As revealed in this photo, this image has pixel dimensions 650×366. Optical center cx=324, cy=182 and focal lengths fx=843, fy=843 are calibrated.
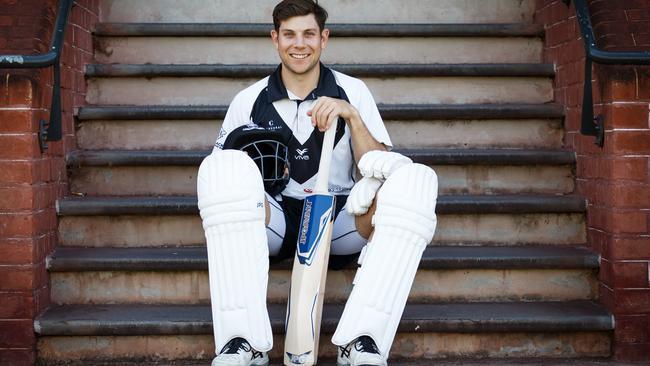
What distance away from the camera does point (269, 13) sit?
4320 mm

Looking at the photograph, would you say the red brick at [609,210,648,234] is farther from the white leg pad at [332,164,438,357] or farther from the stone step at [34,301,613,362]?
the white leg pad at [332,164,438,357]

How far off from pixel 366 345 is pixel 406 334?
0.47 metres

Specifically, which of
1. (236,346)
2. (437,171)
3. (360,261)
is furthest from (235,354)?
(437,171)

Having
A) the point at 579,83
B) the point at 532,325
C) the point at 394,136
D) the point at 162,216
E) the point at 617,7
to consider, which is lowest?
the point at 532,325

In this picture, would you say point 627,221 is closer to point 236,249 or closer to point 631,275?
point 631,275

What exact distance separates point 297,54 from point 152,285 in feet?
3.37

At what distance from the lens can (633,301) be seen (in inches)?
118

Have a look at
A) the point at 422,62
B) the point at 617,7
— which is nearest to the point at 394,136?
the point at 422,62

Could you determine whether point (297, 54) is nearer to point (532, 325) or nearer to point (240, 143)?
point (240, 143)

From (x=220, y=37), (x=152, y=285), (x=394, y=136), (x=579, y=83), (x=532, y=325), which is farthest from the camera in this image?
(x=220, y=37)

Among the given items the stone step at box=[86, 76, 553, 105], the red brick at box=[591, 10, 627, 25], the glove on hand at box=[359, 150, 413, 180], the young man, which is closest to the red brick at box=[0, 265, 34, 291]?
the young man

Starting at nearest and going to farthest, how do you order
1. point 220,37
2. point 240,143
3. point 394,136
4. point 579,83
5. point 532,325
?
point 240,143
point 532,325
point 579,83
point 394,136
point 220,37

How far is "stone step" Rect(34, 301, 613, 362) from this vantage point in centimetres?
296

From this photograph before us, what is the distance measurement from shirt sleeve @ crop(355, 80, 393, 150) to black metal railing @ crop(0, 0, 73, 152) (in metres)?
1.08
